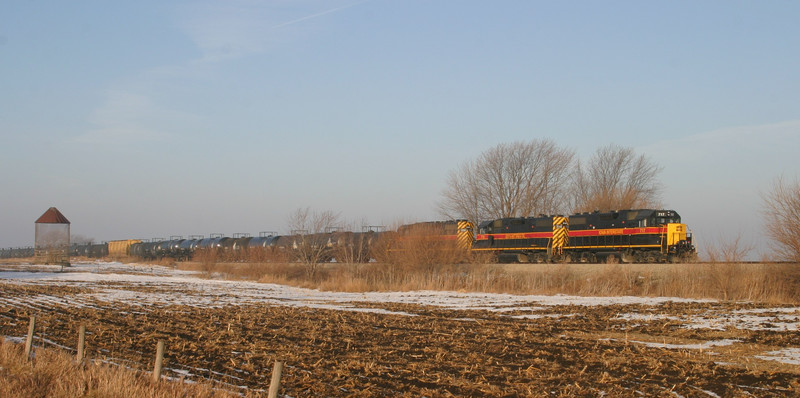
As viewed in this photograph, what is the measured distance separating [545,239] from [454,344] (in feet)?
89.4

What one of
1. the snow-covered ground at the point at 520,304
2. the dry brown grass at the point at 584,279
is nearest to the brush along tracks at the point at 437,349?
the snow-covered ground at the point at 520,304

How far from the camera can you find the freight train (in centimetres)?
3484

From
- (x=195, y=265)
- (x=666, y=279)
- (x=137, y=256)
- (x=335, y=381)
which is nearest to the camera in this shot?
(x=335, y=381)

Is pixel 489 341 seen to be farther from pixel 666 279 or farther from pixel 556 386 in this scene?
pixel 666 279

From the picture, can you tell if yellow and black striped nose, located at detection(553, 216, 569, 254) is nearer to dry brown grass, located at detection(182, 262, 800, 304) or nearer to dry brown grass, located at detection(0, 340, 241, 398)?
dry brown grass, located at detection(182, 262, 800, 304)

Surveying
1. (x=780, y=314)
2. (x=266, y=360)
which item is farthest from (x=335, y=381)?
(x=780, y=314)

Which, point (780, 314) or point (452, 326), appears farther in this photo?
point (780, 314)

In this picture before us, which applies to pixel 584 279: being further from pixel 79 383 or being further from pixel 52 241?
pixel 52 241

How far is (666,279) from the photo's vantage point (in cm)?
2791

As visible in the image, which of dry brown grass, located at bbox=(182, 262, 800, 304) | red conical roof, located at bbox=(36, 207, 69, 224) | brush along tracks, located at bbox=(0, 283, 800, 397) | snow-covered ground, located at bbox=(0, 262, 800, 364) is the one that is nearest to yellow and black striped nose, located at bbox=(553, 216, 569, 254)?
dry brown grass, located at bbox=(182, 262, 800, 304)

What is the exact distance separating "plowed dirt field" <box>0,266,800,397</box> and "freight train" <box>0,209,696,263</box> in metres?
11.8

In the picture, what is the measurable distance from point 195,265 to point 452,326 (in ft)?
166

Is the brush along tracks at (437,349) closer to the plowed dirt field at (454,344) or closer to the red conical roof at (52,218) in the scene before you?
the plowed dirt field at (454,344)

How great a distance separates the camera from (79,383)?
882cm
